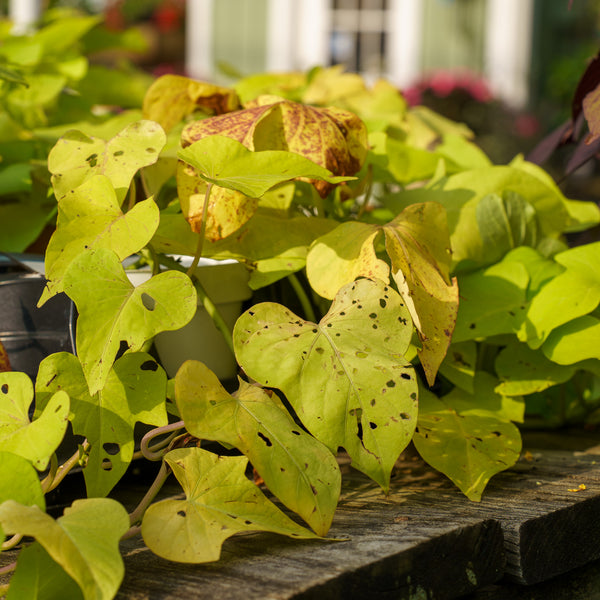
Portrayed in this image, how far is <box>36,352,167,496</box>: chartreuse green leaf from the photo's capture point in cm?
46

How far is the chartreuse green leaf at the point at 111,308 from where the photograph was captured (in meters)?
0.43

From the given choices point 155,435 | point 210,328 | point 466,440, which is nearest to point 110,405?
point 155,435

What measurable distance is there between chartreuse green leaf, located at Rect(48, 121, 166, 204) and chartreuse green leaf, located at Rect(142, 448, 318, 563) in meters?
0.20

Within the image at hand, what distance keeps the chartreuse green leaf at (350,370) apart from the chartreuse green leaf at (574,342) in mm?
180

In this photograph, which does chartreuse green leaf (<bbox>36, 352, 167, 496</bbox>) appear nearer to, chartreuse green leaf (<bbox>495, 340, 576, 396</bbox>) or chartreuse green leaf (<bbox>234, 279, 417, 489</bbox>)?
chartreuse green leaf (<bbox>234, 279, 417, 489</bbox>)

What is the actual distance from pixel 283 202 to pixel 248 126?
8 cm

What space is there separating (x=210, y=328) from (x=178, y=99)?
0.24 m

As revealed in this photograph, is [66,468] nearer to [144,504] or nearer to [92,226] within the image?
[144,504]

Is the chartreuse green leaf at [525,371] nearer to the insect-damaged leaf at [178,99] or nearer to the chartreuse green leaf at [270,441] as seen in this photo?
the chartreuse green leaf at [270,441]

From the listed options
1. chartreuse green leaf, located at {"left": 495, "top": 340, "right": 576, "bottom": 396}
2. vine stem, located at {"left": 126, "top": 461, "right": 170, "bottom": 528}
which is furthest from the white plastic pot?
chartreuse green leaf, located at {"left": 495, "top": 340, "right": 576, "bottom": 396}

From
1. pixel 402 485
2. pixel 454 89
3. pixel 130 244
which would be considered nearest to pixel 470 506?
pixel 402 485

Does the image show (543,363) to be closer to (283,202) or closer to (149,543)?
(283,202)

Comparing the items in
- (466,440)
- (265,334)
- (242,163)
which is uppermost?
(242,163)

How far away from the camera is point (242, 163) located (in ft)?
1.58
